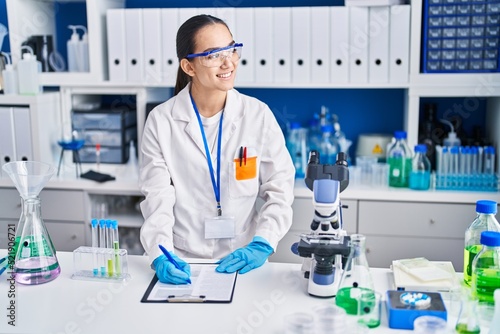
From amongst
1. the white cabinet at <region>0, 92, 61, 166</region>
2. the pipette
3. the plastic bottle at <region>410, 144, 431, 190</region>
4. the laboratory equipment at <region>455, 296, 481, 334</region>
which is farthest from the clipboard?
the white cabinet at <region>0, 92, 61, 166</region>

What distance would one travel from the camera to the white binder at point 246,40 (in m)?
2.86

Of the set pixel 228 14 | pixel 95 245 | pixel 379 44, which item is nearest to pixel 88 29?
pixel 228 14

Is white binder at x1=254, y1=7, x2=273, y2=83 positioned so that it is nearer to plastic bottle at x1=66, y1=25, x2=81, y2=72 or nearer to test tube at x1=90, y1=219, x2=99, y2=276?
plastic bottle at x1=66, y1=25, x2=81, y2=72

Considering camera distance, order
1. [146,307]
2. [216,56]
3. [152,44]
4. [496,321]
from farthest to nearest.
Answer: [152,44], [216,56], [146,307], [496,321]

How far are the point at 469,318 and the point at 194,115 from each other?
3.53ft

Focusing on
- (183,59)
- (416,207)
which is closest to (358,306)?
(183,59)

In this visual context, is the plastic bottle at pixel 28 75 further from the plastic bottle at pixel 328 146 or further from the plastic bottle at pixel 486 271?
the plastic bottle at pixel 486 271

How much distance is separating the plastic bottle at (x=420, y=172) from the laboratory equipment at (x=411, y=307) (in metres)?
1.36

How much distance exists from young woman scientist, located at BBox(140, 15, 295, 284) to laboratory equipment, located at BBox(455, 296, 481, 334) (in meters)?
0.71

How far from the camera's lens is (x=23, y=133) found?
9.78 feet

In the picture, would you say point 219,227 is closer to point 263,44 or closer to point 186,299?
point 186,299

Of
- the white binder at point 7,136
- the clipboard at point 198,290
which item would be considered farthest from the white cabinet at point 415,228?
the white binder at point 7,136

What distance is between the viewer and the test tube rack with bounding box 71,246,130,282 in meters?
1.65

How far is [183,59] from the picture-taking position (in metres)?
2.00
